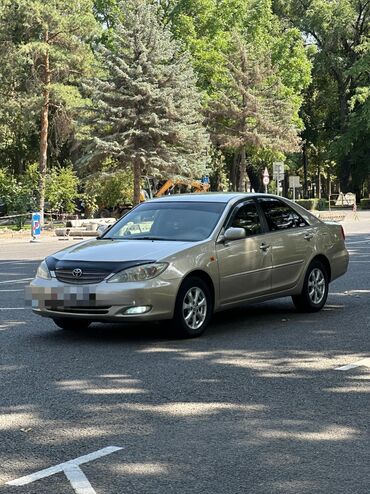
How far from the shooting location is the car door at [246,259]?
960 cm

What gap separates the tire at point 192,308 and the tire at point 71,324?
1.27m

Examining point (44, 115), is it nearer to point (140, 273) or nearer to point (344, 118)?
point (344, 118)

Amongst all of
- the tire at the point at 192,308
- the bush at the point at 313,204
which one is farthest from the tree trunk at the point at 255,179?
the tire at the point at 192,308

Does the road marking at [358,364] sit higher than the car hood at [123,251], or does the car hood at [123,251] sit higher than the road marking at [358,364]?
the car hood at [123,251]

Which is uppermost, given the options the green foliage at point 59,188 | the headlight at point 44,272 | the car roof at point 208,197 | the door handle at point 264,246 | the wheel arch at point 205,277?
the green foliage at point 59,188

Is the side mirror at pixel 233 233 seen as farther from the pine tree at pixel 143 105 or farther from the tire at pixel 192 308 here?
the pine tree at pixel 143 105

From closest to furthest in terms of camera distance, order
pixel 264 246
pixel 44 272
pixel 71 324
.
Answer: pixel 44 272
pixel 71 324
pixel 264 246

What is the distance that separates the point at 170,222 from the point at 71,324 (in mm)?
1643

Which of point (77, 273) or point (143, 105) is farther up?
point (143, 105)

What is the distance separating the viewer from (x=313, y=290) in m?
11.1

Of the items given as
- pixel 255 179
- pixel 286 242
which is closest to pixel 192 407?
pixel 286 242

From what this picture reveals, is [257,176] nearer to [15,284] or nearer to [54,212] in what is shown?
[54,212]

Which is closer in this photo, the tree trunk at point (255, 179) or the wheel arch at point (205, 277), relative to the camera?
the wheel arch at point (205, 277)

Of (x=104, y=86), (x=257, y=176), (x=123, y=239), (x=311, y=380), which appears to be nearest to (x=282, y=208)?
(x=123, y=239)
